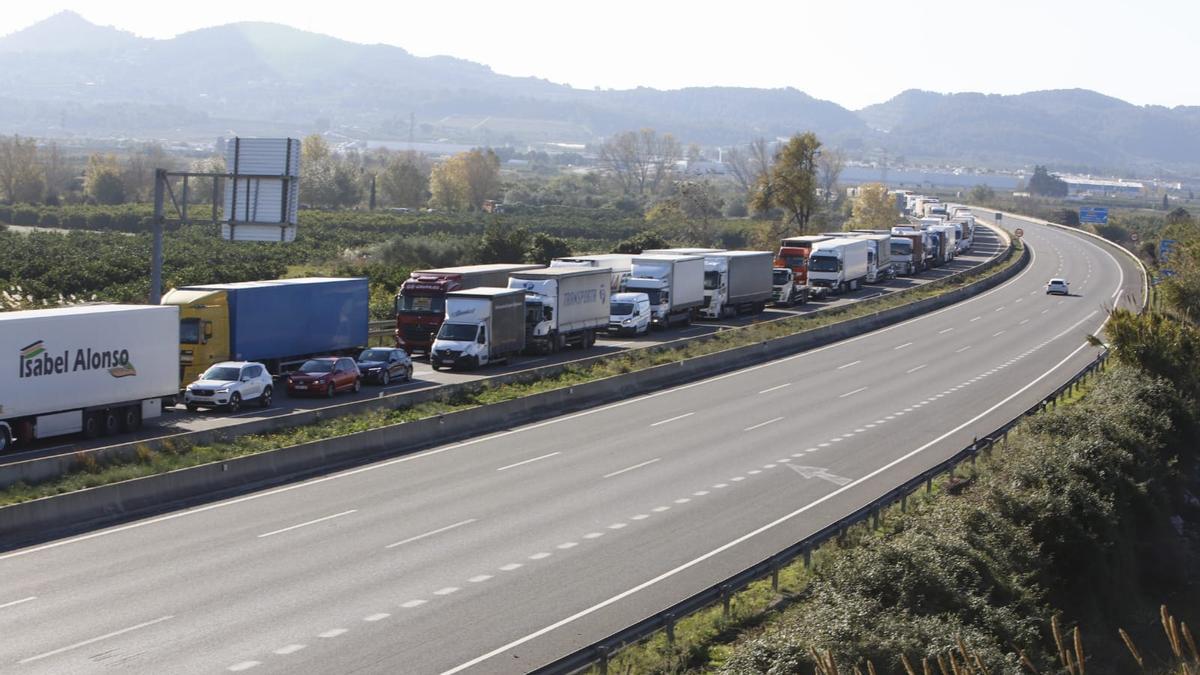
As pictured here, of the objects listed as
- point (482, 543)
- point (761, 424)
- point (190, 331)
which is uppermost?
point (190, 331)

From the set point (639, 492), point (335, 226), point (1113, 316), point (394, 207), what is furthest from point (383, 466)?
point (394, 207)

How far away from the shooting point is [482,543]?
22234mm

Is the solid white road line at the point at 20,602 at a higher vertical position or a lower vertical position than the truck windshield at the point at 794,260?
lower

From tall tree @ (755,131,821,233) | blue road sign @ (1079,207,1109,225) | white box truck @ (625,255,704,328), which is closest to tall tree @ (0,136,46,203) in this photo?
tall tree @ (755,131,821,233)

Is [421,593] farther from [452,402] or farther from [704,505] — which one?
[452,402]

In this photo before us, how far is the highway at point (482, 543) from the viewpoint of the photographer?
16.8m

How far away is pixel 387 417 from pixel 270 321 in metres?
8.06

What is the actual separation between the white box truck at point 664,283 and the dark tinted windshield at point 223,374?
80.4 ft

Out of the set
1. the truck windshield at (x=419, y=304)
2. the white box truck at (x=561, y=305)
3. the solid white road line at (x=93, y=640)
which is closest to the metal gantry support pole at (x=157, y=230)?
the truck windshield at (x=419, y=304)

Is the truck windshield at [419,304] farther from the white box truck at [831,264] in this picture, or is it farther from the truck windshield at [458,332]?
the white box truck at [831,264]

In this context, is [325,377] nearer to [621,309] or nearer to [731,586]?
[621,309]

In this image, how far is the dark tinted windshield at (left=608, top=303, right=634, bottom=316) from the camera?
5437cm

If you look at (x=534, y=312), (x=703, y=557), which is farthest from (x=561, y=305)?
(x=703, y=557)

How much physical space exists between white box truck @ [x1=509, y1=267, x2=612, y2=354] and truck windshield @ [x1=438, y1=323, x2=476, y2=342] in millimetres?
3486
